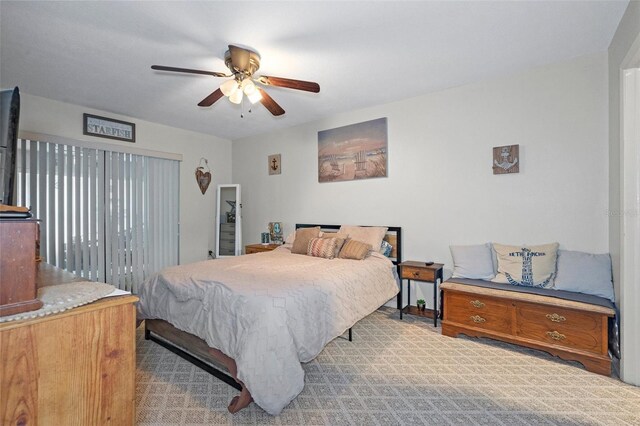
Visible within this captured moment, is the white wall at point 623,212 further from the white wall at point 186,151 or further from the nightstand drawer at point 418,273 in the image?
the white wall at point 186,151

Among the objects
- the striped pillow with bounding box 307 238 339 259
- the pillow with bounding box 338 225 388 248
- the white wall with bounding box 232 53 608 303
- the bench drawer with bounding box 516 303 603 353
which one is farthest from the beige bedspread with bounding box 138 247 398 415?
the bench drawer with bounding box 516 303 603 353

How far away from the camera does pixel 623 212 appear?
7.04 ft

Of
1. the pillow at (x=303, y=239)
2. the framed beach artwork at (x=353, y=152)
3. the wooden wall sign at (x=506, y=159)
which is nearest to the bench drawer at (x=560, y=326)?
the wooden wall sign at (x=506, y=159)

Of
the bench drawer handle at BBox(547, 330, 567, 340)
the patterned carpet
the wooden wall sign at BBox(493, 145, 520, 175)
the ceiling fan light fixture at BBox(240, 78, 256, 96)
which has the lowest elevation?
the patterned carpet

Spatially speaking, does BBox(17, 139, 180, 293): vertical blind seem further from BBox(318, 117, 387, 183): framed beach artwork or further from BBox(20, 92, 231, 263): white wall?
BBox(318, 117, 387, 183): framed beach artwork

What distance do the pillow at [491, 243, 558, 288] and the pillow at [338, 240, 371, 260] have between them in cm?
132

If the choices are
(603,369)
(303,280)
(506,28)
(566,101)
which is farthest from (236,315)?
(566,101)

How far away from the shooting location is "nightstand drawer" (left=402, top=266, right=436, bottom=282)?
324cm

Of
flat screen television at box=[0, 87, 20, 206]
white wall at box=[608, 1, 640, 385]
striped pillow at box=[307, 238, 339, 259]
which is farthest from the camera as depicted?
striped pillow at box=[307, 238, 339, 259]

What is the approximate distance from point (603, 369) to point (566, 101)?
234cm

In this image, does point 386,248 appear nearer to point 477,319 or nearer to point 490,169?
point 477,319

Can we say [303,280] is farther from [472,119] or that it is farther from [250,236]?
[250,236]

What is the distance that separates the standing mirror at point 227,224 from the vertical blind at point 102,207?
757 mm

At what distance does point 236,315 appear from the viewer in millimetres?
1947
